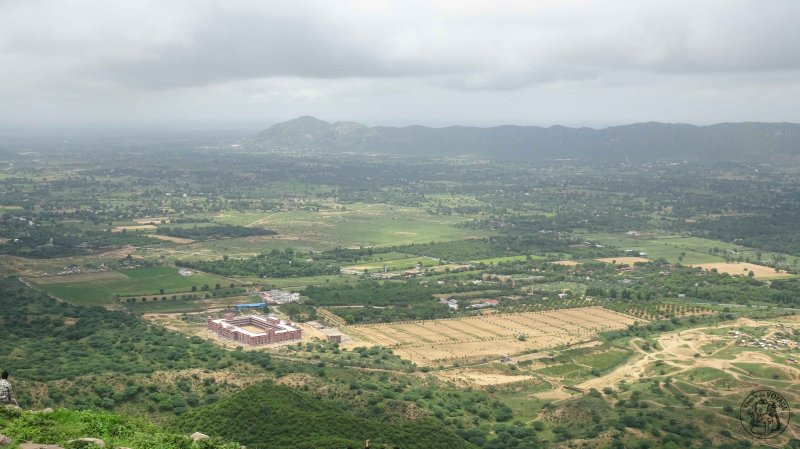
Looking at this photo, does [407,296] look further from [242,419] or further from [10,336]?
[242,419]

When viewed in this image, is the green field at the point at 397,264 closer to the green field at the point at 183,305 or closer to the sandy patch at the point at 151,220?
the green field at the point at 183,305

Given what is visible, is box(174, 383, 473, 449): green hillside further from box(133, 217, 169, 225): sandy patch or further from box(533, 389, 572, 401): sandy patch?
box(133, 217, 169, 225): sandy patch

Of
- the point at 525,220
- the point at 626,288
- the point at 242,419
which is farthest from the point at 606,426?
the point at 525,220

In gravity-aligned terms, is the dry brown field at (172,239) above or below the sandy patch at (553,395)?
below

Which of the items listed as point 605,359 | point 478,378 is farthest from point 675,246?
point 478,378

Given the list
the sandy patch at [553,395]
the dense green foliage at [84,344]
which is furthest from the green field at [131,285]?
the sandy patch at [553,395]

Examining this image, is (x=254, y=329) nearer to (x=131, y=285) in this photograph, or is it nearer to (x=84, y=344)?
(x=84, y=344)

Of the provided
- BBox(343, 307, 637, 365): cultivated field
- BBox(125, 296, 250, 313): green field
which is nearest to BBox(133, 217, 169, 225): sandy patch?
BBox(125, 296, 250, 313): green field
